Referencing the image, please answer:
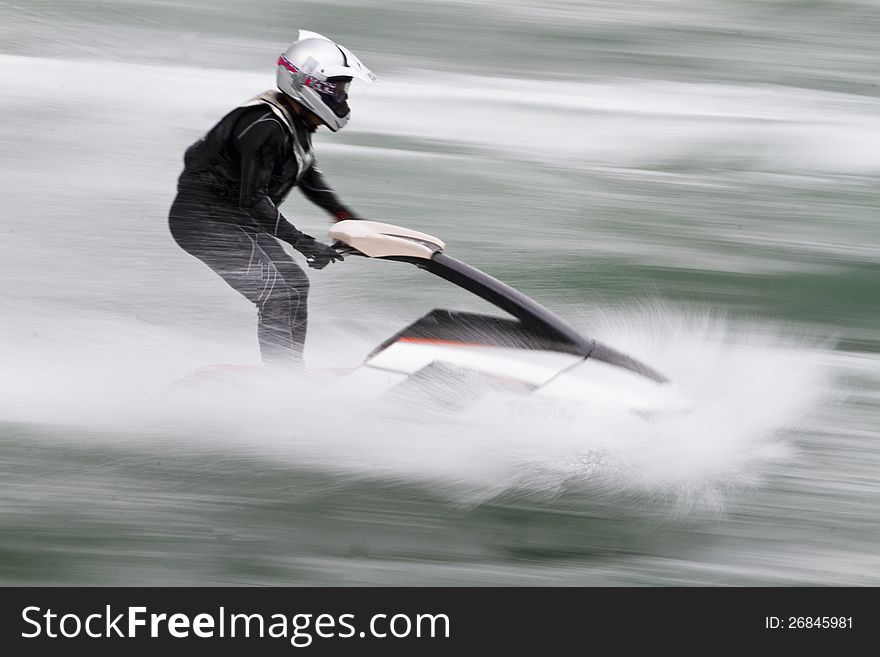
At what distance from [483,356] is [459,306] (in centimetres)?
179

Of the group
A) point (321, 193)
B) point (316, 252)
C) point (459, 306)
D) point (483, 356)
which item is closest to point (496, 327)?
point (483, 356)

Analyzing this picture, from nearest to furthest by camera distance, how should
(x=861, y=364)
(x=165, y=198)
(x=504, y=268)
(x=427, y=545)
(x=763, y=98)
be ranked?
(x=427, y=545) → (x=861, y=364) → (x=504, y=268) → (x=165, y=198) → (x=763, y=98)

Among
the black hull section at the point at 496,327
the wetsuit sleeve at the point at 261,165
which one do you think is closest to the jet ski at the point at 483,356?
the black hull section at the point at 496,327

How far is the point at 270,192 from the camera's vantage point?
3.98 m

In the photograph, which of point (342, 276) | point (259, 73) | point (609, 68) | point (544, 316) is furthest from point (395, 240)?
point (609, 68)

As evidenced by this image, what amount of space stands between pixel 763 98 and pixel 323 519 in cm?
704

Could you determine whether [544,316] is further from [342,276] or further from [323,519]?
[342,276]

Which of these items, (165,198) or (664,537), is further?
(165,198)

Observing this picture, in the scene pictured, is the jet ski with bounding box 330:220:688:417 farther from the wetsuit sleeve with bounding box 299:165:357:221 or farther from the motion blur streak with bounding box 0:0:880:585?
the wetsuit sleeve with bounding box 299:165:357:221

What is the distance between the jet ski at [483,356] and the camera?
3.76 metres

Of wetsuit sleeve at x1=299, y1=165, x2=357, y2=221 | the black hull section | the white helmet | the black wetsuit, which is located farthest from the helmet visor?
the black hull section

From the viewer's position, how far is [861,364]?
5293mm

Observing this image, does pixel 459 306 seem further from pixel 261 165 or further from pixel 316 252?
pixel 261 165

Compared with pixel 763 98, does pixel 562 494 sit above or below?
below
